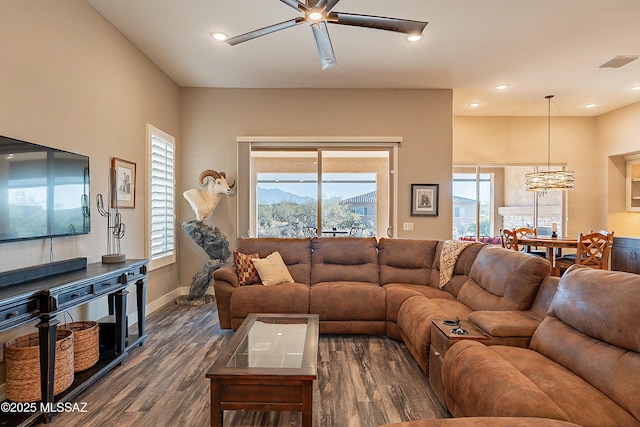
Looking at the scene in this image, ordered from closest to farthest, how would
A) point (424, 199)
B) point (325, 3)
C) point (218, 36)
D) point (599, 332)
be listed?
1. point (599, 332)
2. point (325, 3)
3. point (218, 36)
4. point (424, 199)

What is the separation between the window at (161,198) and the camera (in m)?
4.29

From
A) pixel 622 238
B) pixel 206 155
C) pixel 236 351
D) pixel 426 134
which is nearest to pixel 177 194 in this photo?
pixel 206 155

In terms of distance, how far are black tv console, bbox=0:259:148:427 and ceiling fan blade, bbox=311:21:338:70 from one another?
252 cm

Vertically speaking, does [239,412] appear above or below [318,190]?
below

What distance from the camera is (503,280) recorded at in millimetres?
2660

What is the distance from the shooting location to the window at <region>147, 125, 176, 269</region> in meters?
4.29

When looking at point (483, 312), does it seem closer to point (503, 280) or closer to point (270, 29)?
point (503, 280)

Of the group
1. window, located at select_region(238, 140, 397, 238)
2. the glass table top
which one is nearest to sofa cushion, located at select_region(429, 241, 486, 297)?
the glass table top

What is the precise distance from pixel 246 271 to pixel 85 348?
159 cm

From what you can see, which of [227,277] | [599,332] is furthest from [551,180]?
[227,277]

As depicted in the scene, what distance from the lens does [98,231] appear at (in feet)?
10.8

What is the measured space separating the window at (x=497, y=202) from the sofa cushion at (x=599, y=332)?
4.87 m

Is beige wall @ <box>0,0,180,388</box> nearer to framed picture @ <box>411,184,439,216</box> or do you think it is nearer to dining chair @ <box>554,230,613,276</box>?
framed picture @ <box>411,184,439,216</box>

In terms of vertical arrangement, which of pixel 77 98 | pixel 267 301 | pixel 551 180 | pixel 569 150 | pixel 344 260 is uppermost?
pixel 569 150
